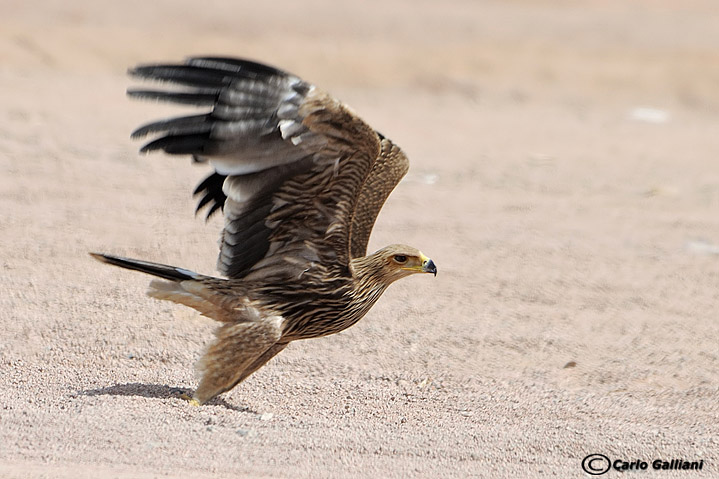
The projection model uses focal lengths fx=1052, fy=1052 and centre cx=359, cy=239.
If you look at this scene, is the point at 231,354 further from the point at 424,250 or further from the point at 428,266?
the point at 424,250

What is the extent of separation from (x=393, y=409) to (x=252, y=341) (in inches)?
34.3

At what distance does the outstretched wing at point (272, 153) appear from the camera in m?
4.41

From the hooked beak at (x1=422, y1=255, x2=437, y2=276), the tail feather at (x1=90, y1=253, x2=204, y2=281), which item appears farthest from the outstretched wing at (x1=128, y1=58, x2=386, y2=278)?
the hooked beak at (x1=422, y1=255, x2=437, y2=276)

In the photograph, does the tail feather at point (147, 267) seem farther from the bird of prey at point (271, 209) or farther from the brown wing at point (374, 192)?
the brown wing at point (374, 192)

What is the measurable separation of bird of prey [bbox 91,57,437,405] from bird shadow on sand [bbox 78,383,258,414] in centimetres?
13

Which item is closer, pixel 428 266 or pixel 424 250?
pixel 428 266

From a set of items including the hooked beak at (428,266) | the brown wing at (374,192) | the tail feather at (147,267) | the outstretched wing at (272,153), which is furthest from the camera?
the brown wing at (374,192)

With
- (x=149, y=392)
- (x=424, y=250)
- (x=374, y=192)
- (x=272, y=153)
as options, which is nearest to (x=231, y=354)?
(x=149, y=392)

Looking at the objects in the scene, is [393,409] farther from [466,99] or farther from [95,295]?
[466,99]

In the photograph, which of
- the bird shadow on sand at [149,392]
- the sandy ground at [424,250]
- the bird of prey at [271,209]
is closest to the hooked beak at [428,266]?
the bird of prey at [271,209]

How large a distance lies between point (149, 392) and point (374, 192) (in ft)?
5.13

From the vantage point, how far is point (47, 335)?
5.86 m

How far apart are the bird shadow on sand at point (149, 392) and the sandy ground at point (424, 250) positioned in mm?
28

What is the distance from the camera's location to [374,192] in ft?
18.4
